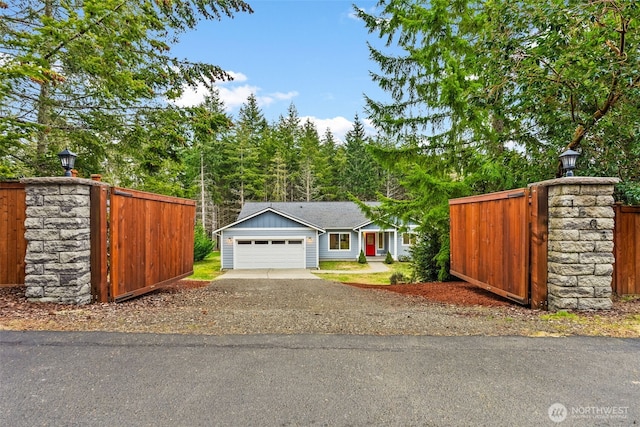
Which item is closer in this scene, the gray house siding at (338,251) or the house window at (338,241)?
the gray house siding at (338,251)

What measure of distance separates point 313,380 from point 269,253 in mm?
16065

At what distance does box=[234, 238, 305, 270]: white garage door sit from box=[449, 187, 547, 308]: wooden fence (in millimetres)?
12282

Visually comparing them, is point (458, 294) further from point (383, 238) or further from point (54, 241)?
point (383, 238)

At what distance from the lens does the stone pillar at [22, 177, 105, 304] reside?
4379mm

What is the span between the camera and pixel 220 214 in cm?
3247

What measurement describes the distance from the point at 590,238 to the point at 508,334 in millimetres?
2051

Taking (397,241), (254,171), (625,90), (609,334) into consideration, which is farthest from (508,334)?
(254,171)

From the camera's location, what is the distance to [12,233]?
5.14m

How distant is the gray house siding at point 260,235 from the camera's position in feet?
59.6

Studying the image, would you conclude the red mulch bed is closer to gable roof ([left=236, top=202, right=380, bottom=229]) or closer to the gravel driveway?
the gravel driveway

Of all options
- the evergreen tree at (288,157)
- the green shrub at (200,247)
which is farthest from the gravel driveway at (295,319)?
the evergreen tree at (288,157)

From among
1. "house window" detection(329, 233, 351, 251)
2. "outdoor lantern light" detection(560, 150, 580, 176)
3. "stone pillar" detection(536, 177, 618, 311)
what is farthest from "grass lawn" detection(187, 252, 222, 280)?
"outdoor lantern light" detection(560, 150, 580, 176)

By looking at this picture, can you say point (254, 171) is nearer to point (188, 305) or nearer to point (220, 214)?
point (220, 214)

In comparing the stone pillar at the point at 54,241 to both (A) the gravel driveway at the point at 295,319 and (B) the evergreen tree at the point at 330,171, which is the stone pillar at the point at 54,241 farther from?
(B) the evergreen tree at the point at 330,171
